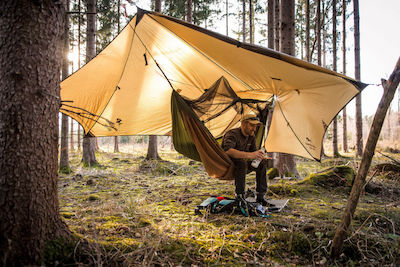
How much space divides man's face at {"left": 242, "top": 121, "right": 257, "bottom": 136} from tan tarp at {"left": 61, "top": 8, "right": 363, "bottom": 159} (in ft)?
1.96

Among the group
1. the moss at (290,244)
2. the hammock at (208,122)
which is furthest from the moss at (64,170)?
the moss at (290,244)

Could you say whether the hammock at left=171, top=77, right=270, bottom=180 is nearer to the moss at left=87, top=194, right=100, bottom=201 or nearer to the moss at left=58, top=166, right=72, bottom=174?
the moss at left=87, top=194, right=100, bottom=201

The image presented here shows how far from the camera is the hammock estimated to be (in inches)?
101

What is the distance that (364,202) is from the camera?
281 centimetres

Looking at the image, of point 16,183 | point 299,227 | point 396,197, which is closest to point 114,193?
point 16,183

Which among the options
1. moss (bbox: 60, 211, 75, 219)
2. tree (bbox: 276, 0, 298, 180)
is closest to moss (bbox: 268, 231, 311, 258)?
moss (bbox: 60, 211, 75, 219)

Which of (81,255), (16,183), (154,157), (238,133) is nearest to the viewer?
(16,183)

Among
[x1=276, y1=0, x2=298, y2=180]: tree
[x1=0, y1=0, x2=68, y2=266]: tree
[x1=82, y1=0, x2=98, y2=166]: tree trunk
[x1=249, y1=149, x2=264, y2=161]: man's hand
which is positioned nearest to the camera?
[x1=0, y1=0, x2=68, y2=266]: tree

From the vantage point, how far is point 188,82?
3389 mm

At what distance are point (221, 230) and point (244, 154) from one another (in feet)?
2.77

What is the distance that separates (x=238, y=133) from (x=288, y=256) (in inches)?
55.1

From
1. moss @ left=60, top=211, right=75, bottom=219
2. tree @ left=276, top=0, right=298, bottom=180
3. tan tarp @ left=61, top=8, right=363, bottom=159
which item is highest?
tree @ left=276, top=0, right=298, bottom=180

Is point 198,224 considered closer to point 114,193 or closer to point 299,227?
point 299,227

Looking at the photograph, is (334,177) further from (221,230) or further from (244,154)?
(221,230)
